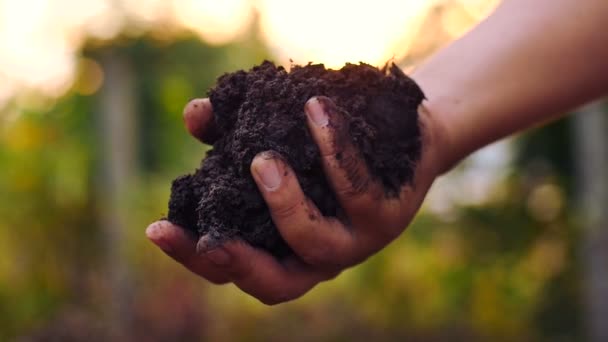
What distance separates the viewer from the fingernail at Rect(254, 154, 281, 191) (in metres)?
1.30

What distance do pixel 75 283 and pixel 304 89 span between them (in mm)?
3565

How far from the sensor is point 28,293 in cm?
449

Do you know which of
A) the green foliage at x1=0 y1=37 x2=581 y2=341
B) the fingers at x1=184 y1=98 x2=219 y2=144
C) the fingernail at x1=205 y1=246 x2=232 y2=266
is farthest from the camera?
the green foliage at x1=0 y1=37 x2=581 y2=341

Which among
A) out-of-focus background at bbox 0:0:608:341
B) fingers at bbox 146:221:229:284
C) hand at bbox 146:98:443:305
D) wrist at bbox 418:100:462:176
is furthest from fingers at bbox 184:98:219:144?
out-of-focus background at bbox 0:0:608:341

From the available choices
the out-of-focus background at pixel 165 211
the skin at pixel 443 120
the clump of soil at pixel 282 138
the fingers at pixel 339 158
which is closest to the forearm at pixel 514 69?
the skin at pixel 443 120

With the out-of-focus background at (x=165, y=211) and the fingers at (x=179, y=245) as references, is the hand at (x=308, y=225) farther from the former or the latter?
the out-of-focus background at (x=165, y=211)

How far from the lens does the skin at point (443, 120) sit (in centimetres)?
135

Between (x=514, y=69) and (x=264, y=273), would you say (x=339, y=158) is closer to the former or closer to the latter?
(x=264, y=273)

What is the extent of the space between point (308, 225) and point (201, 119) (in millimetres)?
328

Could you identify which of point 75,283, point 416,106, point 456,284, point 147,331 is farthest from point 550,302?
point 416,106

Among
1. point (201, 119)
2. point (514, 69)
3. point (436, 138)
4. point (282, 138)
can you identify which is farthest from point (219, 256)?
point (514, 69)

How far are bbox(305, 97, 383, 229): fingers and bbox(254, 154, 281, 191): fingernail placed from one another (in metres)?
0.09

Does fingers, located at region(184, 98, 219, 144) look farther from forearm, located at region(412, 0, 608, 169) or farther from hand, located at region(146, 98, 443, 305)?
forearm, located at region(412, 0, 608, 169)

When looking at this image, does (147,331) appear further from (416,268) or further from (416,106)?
(416,106)
